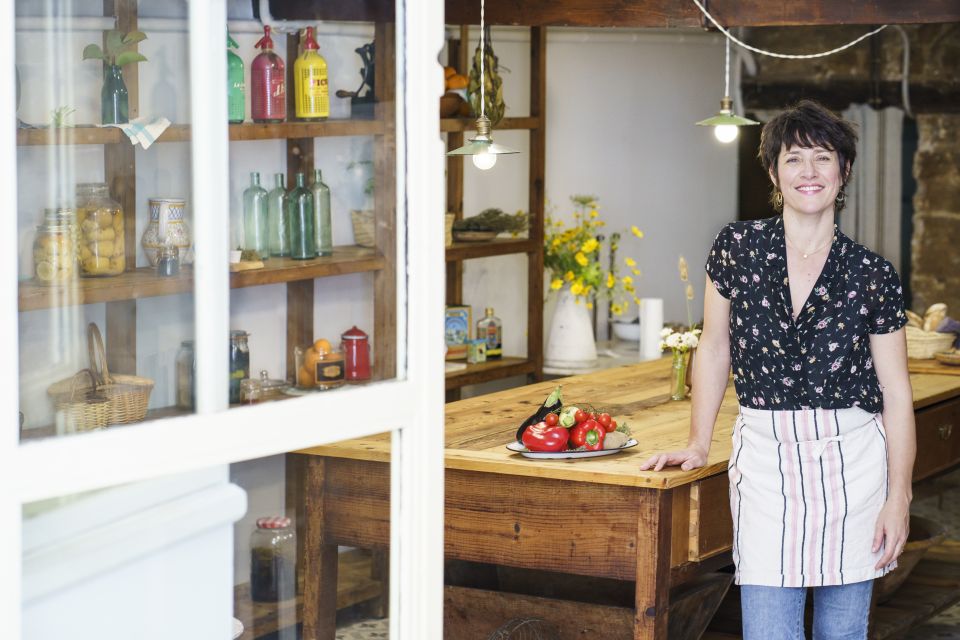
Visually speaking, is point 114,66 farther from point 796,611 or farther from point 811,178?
point 796,611

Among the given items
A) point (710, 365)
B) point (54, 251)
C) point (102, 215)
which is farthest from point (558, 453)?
point (54, 251)

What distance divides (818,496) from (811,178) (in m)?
0.64

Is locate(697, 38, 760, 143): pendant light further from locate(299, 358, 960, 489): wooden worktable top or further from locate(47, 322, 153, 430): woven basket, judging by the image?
locate(47, 322, 153, 430): woven basket

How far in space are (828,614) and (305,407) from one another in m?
1.36

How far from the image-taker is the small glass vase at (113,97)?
175 centimetres

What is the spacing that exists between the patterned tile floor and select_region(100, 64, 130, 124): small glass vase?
2.91 feet

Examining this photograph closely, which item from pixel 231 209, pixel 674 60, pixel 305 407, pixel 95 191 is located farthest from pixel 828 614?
pixel 674 60

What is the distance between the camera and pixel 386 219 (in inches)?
82.7

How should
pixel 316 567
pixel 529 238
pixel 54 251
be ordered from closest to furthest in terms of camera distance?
pixel 54 251
pixel 316 567
pixel 529 238

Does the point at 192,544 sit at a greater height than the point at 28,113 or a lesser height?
lesser

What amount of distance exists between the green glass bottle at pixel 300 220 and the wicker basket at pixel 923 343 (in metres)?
3.48

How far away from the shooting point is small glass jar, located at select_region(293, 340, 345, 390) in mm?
1984

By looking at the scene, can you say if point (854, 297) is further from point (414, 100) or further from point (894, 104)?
point (894, 104)

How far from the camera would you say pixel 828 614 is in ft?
9.11
